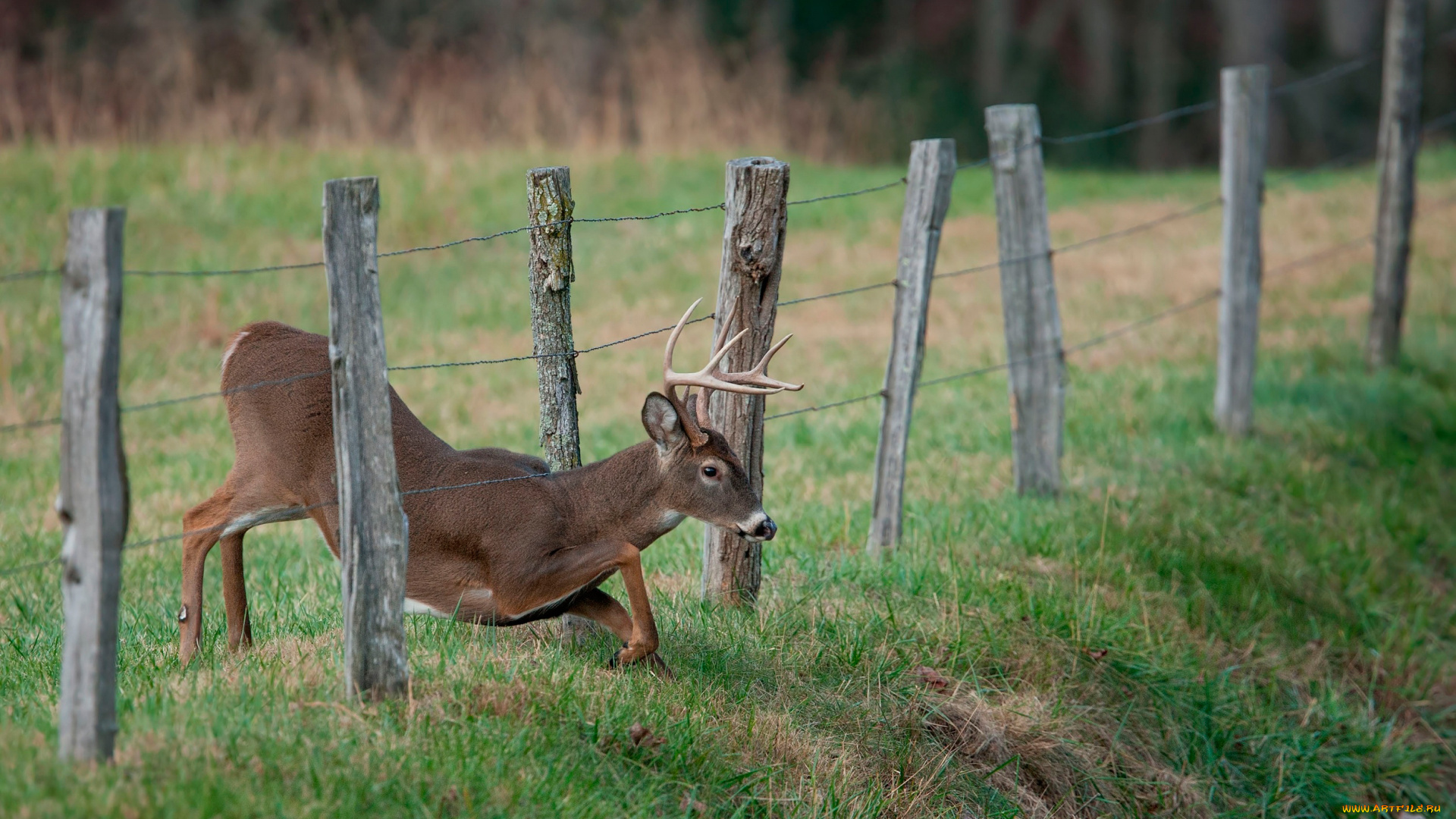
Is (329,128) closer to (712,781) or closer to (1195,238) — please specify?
(1195,238)

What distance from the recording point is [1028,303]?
782 cm

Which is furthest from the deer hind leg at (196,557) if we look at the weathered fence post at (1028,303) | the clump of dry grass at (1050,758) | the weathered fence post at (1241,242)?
the weathered fence post at (1241,242)

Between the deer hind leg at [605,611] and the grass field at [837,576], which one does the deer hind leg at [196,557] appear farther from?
the deer hind leg at [605,611]

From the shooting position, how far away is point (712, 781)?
445 cm

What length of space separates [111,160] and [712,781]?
1337cm

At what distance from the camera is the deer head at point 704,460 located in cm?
472

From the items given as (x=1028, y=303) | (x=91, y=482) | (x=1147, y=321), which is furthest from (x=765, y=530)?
(x=1147, y=321)

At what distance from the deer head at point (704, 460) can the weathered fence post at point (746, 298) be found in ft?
1.76

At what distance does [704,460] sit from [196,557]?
1786 millimetres


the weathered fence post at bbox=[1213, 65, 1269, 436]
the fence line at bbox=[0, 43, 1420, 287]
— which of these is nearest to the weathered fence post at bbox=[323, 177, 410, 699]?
the fence line at bbox=[0, 43, 1420, 287]

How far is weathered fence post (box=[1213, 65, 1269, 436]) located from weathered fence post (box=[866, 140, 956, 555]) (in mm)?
3315

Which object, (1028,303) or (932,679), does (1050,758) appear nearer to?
(932,679)

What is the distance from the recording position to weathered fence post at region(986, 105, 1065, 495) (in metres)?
7.71

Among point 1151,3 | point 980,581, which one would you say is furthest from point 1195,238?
point 1151,3
